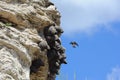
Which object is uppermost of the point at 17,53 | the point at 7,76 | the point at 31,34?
the point at 31,34

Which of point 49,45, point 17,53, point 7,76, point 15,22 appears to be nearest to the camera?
point 7,76

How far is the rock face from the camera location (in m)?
11.0

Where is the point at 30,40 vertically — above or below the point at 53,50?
below

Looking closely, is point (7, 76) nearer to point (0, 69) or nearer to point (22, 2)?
point (0, 69)

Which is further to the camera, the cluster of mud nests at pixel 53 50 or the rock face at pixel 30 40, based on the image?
the cluster of mud nests at pixel 53 50

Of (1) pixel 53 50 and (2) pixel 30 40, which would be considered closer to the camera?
(2) pixel 30 40

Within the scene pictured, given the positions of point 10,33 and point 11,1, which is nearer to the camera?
point 10,33

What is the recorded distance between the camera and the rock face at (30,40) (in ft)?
36.2

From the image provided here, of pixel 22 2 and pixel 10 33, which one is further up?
pixel 22 2

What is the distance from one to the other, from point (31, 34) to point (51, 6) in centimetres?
174

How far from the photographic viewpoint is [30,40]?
39.4ft

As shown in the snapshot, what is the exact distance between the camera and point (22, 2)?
12703 mm

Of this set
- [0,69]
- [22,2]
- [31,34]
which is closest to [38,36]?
[31,34]

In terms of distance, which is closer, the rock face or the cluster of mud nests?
the rock face
